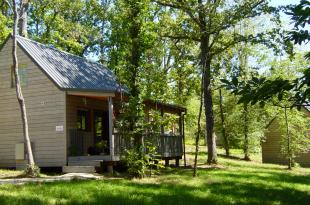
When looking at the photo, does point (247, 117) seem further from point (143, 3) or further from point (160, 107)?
point (143, 3)

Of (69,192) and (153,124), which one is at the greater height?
(153,124)

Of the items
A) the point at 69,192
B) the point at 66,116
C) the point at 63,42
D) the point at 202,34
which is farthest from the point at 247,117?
the point at 69,192

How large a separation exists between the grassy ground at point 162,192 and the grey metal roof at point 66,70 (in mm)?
5066

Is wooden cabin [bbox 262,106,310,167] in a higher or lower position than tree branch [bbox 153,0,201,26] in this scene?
lower

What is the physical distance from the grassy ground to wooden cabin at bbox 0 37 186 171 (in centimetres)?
355

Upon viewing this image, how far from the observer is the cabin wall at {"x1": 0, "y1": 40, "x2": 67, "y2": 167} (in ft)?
59.3

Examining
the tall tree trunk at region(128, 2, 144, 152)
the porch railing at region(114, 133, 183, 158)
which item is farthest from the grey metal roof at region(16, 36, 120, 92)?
the porch railing at region(114, 133, 183, 158)

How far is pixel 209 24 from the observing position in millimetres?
21812

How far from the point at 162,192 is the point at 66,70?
9831 mm

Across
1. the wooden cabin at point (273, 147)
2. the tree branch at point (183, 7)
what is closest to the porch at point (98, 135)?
the tree branch at point (183, 7)

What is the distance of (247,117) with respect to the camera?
35.3 meters

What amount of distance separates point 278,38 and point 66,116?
11.2 m

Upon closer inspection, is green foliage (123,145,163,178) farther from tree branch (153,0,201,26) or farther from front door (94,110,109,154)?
tree branch (153,0,201,26)

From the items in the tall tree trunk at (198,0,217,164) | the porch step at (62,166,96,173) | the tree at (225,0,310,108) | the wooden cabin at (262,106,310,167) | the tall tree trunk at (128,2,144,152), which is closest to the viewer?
the tree at (225,0,310,108)
